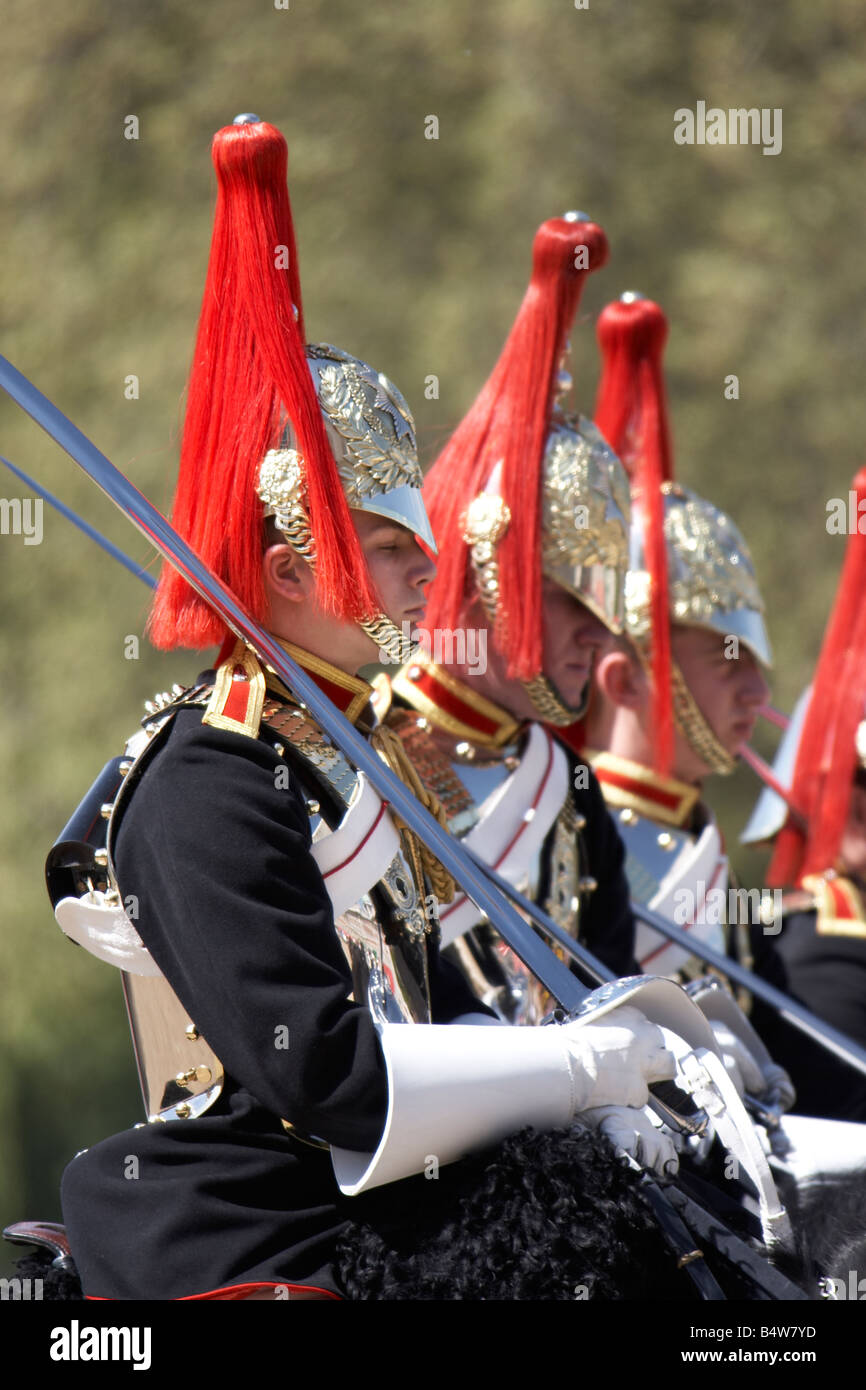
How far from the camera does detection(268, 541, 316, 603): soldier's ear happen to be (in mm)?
2225

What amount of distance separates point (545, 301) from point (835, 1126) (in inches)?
60.5

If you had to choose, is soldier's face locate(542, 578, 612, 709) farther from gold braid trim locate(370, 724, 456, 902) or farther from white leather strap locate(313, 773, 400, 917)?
white leather strap locate(313, 773, 400, 917)

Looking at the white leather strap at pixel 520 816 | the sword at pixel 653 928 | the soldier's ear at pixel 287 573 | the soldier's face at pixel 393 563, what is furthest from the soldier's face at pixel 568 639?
the soldier's ear at pixel 287 573

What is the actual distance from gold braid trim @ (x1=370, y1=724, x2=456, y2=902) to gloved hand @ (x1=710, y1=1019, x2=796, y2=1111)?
682mm

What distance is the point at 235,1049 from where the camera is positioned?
1921 millimetres

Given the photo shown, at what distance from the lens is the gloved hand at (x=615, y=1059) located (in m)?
2.00

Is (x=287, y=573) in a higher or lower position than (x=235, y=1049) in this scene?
higher

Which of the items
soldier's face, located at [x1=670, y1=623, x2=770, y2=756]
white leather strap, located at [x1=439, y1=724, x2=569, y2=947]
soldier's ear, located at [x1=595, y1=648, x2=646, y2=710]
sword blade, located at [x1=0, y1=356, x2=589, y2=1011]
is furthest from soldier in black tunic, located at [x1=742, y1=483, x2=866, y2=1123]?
sword blade, located at [x1=0, y1=356, x2=589, y2=1011]

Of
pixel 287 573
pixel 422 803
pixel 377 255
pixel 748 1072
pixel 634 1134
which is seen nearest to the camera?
pixel 634 1134

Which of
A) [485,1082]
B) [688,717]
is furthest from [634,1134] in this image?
[688,717]

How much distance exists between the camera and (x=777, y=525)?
6332 millimetres

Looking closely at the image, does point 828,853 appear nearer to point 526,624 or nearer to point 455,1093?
point 526,624

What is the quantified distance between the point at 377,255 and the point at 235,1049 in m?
4.07
